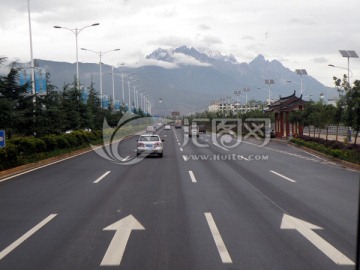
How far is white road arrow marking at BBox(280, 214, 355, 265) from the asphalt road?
0.8 inches

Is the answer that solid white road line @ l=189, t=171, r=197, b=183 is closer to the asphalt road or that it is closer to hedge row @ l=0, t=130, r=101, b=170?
the asphalt road

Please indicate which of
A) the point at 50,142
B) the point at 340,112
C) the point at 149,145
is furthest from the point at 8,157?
the point at 340,112

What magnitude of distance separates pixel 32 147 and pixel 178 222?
1467 centimetres

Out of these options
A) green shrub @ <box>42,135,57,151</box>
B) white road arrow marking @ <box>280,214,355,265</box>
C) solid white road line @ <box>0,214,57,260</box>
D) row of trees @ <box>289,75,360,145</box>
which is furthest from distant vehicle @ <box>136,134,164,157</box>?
white road arrow marking @ <box>280,214,355,265</box>

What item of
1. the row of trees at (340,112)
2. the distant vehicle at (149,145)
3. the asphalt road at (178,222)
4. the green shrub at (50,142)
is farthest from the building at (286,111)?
the asphalt road at (178,222)

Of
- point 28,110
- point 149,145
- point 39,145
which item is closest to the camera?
point 39,145

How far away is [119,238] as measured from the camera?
7.69 metres

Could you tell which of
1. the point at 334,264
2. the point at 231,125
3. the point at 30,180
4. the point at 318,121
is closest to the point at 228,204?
the point at 334,264

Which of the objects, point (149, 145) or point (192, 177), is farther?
point (149, 145)

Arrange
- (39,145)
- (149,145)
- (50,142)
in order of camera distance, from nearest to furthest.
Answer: (39,145) < (50,142) < (149,145)

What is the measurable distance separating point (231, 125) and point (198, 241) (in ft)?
224

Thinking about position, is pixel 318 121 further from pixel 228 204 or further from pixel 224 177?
pixel 228 204

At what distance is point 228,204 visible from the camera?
36.0 feet

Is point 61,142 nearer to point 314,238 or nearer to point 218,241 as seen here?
point 218,241
